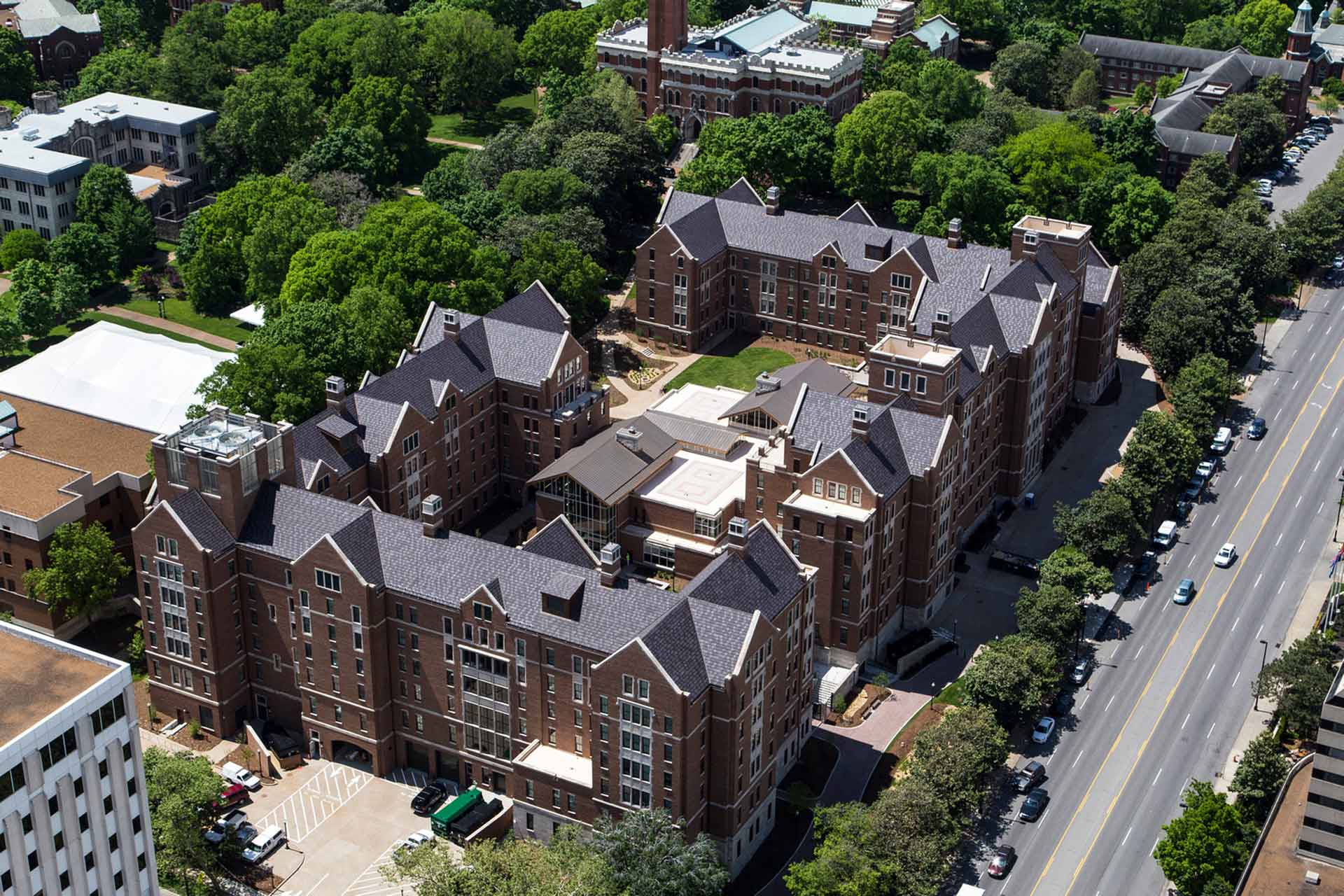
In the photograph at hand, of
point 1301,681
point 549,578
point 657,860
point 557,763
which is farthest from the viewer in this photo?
point 1301,681

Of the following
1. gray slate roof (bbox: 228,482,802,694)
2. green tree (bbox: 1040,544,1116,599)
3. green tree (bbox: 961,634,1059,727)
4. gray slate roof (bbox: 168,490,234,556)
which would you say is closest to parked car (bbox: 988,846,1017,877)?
green tree (bbox: 961,634,1059,727)

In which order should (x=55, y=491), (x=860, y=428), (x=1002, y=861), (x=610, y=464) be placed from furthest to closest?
(x=610, y=464), (x=55, y=491), (x=860, y=428), (x=1002, y=861)

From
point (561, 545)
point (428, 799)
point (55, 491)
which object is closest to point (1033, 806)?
point (561, 545)

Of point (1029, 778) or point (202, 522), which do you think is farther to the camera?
point (1029, 778)

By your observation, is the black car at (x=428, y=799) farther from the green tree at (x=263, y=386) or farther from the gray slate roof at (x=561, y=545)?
the green tree at (x=263, y=386)

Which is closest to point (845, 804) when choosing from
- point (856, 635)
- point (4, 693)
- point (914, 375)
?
point (856, 635)

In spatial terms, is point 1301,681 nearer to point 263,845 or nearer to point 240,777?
point 263,845

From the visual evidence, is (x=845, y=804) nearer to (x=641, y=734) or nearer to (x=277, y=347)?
(x=641, y=734)
